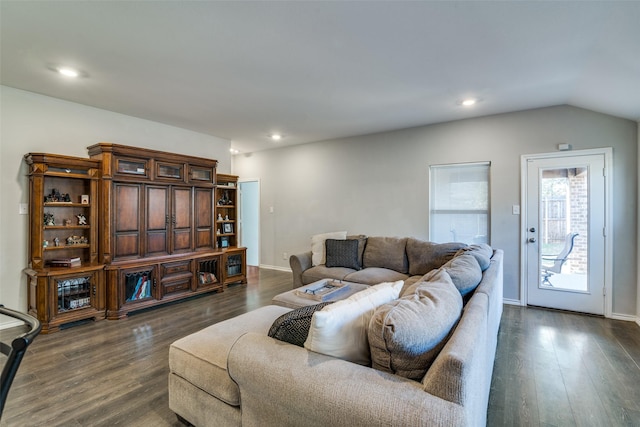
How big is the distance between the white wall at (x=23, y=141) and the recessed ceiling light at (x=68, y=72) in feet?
3.00

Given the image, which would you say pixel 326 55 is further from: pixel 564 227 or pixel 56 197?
pixel 564 227

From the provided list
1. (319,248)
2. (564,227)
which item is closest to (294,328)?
(319,248)

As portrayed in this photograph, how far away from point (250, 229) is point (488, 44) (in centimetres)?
587

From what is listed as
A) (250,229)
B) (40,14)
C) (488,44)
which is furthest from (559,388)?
(250,229)

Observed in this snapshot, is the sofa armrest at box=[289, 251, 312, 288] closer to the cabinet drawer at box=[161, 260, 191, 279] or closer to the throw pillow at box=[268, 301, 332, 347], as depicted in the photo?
the cabinet drawer at box=[161, 260, 191, 279]

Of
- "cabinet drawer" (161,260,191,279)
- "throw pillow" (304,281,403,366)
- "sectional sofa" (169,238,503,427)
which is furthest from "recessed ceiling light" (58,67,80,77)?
"throw pillow" (304,281,403,366)

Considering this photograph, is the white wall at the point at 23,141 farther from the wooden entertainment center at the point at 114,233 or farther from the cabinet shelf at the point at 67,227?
the cabinet shelf at the point at 67,227

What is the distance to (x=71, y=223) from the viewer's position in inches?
141

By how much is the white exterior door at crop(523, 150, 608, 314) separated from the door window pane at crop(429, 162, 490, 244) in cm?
51

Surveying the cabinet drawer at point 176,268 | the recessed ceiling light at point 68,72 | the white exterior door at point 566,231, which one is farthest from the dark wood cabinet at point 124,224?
the white exterior door at point 566,231

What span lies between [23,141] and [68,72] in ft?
3.71

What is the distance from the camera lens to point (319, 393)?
108 centimetres

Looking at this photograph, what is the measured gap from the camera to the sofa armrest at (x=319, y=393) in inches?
36.5

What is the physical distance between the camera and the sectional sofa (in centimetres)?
94
